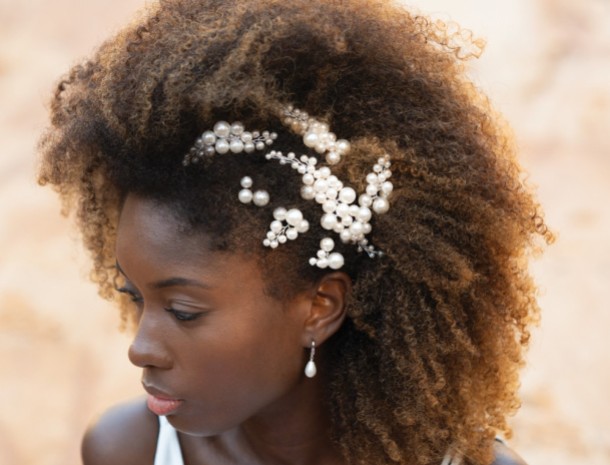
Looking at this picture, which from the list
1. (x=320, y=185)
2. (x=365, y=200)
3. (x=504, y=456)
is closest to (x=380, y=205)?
(x=365, y=200)

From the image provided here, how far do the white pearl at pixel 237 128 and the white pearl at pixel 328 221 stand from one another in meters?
0.25

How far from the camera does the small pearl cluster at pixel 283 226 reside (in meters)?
2.10

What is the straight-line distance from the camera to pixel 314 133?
2.08 m

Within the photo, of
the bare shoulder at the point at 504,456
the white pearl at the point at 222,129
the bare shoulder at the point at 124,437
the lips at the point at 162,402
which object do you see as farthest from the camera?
the bare shoulder at the point at 124,437

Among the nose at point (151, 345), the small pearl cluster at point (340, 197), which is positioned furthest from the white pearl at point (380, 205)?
the nose at point (151, 345)

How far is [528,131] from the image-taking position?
7.64 m

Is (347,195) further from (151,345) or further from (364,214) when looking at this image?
(151,345)

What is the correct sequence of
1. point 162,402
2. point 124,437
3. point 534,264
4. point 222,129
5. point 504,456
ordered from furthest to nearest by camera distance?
point 534,264
point 124,437
point 504,456
point 162,402
point 222,129

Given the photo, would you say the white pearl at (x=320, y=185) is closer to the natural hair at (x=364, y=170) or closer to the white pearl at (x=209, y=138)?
the natural hair at (x=364, y=170)

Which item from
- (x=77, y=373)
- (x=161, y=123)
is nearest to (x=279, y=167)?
(x=161, y=123)

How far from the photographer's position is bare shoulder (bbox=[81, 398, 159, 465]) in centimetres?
268

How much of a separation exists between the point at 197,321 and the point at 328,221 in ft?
1.11

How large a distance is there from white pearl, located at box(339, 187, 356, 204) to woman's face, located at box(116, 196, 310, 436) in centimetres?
23

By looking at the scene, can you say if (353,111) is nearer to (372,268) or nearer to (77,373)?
(372,268)
